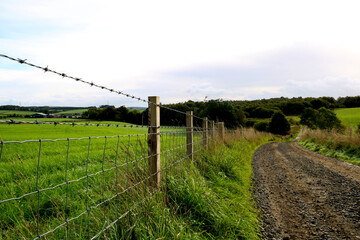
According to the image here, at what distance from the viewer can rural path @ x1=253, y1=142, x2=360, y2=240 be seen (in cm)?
410

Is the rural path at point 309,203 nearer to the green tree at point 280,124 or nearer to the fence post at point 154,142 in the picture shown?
the fence post at point 154,142

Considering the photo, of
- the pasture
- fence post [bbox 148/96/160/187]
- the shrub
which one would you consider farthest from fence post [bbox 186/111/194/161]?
the shrub

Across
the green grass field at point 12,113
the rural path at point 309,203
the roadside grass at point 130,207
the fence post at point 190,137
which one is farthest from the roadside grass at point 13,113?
the fence post at point 190,137

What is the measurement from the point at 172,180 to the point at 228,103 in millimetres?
32993

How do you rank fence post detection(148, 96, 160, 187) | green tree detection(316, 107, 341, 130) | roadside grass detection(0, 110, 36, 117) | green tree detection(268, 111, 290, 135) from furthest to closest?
1. green tree detection(268, 111, 290, 135)
2. green tree detection(316, 107, 341, 130)
3. fence post detection(148, 96, 160, 187)
4. roadside grass detection(0, 110, 36, 117)

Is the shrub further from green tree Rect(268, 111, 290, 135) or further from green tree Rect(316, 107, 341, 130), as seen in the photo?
green tree Rect(316, 107, 341, 130)

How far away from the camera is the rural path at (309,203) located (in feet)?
13.4

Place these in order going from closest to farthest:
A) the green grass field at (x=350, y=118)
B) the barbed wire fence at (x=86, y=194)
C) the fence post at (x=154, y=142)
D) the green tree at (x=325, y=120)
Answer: the barbed wire fence at (x=86, y=194) < the fence post at (x=154, y=142) < the green tree at (x=325, y=120) < the green grass field at (x=350, y=118)

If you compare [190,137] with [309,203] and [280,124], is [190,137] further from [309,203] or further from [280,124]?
[280,124]

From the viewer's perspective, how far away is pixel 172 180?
4.08 meters

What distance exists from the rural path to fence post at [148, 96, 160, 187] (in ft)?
6.41

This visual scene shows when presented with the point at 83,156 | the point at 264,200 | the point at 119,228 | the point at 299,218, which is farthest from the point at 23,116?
the point at 83,156

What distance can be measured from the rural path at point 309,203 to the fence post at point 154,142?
195 cm

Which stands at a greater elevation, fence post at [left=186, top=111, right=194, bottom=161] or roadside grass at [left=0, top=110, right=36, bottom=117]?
roadside grass at [left=0, top=110, right=36, bottom=117]
